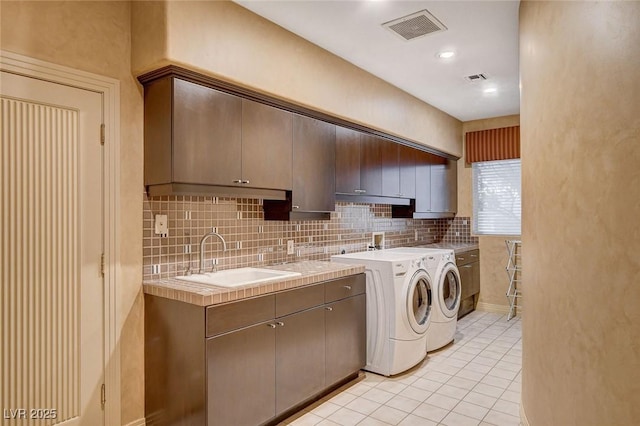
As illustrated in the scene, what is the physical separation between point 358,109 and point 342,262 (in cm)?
140

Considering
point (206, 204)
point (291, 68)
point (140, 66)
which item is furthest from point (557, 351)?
point (140, 66)

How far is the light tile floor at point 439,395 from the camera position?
261cm

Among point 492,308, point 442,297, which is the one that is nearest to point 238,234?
point 442,297

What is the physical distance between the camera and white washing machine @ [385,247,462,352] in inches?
151

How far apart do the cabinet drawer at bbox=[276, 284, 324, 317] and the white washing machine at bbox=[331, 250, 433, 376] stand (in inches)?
27.5

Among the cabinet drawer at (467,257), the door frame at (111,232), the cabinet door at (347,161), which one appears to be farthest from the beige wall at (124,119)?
the cabinet drawer at (467,257)

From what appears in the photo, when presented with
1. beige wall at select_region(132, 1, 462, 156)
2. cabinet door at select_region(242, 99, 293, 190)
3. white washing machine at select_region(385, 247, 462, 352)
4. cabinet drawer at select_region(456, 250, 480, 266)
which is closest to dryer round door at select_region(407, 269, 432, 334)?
white washing machine at select_region(385, 247, 462, 352)

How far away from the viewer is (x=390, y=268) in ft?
10.7

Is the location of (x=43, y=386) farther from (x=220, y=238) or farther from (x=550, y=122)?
(x=550, y=122)

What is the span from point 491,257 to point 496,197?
0.83 metres

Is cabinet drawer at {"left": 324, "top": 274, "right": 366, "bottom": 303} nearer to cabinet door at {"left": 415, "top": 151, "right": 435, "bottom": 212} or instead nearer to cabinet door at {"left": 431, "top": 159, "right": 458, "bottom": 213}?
cabinet door at {"left": 415, "top": 151, "right": 435, "bottom": 212}

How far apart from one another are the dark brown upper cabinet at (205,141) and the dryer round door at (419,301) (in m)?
1.54

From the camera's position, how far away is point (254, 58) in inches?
105

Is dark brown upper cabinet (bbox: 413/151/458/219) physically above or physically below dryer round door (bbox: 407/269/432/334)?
above
